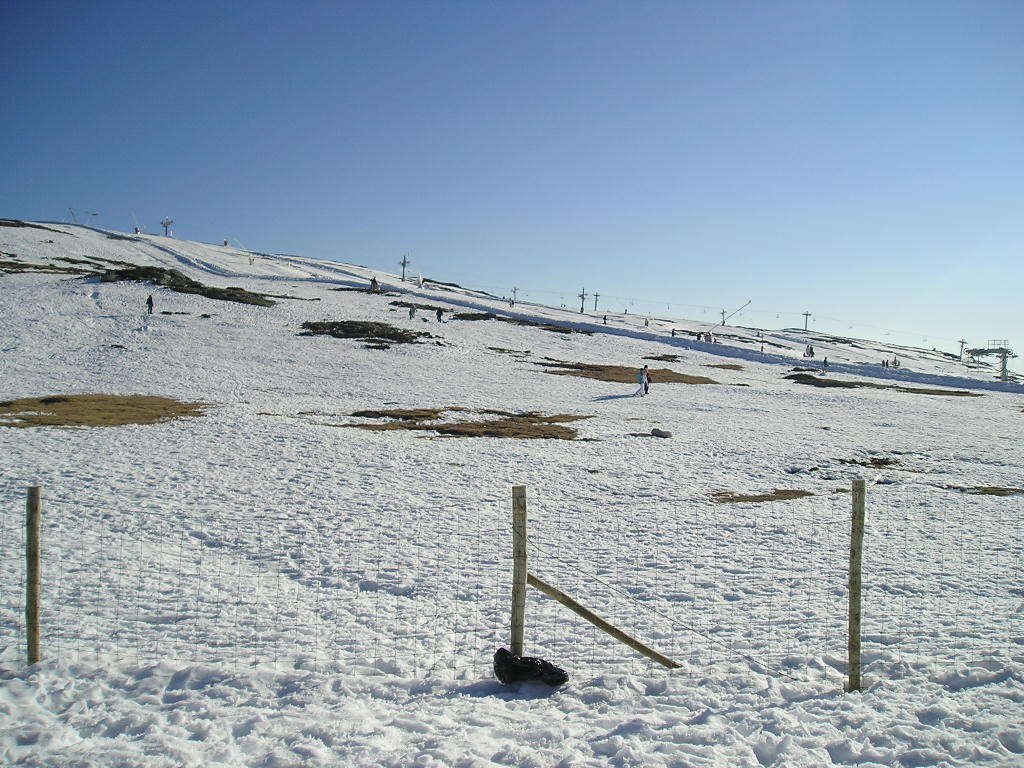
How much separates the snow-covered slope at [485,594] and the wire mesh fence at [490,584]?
0.27 ft

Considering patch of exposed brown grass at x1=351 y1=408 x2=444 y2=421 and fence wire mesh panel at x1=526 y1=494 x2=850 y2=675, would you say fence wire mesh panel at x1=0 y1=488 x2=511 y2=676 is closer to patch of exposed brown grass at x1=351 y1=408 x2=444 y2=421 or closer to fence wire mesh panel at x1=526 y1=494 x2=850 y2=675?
fence wire mesh panel at x1=526 y1=494 x2=850 y2=675

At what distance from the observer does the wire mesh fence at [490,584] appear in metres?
9.82

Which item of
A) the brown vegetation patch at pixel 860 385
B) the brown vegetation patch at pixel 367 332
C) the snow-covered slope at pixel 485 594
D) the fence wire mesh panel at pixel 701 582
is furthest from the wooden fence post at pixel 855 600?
the brown vegetation patch at pixel 860 385

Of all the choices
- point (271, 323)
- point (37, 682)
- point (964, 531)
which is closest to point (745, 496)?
point (964, 531)

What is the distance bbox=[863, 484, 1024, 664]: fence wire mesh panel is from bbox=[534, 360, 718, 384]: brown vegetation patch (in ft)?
112

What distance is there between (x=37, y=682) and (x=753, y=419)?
37.4 metres

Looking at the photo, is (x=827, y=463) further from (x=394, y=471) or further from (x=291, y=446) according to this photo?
(x=291, y=446)

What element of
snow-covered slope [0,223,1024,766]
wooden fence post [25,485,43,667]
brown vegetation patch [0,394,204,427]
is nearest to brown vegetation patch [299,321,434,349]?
brown vegetation patch [0,394,204,427]

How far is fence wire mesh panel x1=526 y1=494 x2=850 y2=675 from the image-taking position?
10039mm

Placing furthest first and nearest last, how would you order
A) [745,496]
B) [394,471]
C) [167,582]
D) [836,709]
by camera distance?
[394,471]
[745,496]
[167,582]
[836,709]

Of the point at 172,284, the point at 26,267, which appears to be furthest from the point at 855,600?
the point at 26,267

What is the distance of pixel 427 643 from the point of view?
1022 cm

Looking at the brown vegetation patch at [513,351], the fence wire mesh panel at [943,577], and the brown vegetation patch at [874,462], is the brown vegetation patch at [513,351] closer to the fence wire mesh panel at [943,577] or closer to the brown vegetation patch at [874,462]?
the brown vegetation patch at [874,462]

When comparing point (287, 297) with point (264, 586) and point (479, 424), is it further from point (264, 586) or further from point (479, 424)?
point (264, 586)
